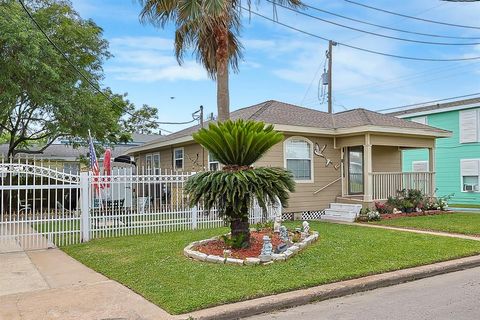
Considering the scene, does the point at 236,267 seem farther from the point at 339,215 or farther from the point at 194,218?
the point at 339,215

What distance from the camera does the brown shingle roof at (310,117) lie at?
1478cm

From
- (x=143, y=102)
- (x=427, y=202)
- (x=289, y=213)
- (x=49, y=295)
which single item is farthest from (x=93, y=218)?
(x=143, y=102)

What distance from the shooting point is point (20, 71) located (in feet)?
48.4

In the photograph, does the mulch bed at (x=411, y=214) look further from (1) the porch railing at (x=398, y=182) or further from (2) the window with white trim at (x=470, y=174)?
(2) the window with white trim at (x=470, y=174)

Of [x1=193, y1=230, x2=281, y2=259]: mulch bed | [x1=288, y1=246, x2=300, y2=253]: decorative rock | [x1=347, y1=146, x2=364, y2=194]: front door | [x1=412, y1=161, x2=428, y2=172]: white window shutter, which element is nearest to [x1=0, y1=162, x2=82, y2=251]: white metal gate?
[x1=193, y1=230, x2=281, y2=259]: mulch bed

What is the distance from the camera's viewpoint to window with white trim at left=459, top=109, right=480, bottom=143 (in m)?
20.1

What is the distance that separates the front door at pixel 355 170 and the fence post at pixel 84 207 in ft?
32.1

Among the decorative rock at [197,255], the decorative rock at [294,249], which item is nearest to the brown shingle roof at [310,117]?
the decorative rock at [294,249]

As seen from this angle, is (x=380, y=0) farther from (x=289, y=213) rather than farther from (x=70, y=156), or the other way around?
(x=70, y=156)

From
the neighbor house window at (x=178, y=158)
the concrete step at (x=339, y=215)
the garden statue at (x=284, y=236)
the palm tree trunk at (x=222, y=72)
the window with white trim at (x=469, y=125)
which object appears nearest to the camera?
the garden statue at (x=284, y=236)

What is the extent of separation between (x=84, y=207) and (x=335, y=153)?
9422mm

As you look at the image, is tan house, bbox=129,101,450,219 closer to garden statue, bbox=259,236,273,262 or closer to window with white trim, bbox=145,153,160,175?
window with white trim, bbox=145,153,160,175

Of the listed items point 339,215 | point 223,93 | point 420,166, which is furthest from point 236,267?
point 420,166

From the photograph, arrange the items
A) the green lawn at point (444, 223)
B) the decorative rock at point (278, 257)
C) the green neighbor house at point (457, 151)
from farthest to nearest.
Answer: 1. the green neighbor house at point (457, 151)
2. the green lawn at point (444, 223)
3. the decorative rock at point (278, 257)
